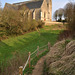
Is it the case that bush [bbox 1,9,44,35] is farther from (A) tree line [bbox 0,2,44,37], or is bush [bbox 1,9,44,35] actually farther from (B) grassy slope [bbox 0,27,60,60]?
(B) grassy slope [bbox 0,27,60,60]

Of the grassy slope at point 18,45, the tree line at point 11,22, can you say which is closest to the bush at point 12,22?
the tree line at point 11,22

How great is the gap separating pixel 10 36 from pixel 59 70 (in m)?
14.9

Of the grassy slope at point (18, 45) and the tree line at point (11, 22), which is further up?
the tree line at point (11, 22)

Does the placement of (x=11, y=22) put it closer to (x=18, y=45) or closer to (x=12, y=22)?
(x=12, y=22)

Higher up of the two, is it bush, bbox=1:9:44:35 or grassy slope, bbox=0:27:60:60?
bush, bbox=1:9:44:35

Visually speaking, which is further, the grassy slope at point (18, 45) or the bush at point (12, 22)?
the bush at point (12, 22)

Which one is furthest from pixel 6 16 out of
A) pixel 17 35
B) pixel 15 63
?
pixel 15 63

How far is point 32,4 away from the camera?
33.1 meters

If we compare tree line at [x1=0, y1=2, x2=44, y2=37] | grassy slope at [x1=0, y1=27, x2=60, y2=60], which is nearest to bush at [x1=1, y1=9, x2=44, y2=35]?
tree line at [x1=0, y1=2, x2=44, y2=37]

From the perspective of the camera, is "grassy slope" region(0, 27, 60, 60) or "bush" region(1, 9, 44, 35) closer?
"grassy slope" region(0, 27, 60, 60)

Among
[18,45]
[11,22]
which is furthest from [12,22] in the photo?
[18,45]

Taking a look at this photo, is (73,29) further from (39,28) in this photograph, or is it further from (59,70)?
(39,28)

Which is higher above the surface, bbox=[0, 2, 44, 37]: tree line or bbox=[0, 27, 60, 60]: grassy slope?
bbox=[0, 2, 44, 37]: tree line

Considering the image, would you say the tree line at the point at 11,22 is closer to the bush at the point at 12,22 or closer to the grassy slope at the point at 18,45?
the bush at the point at 12,22
